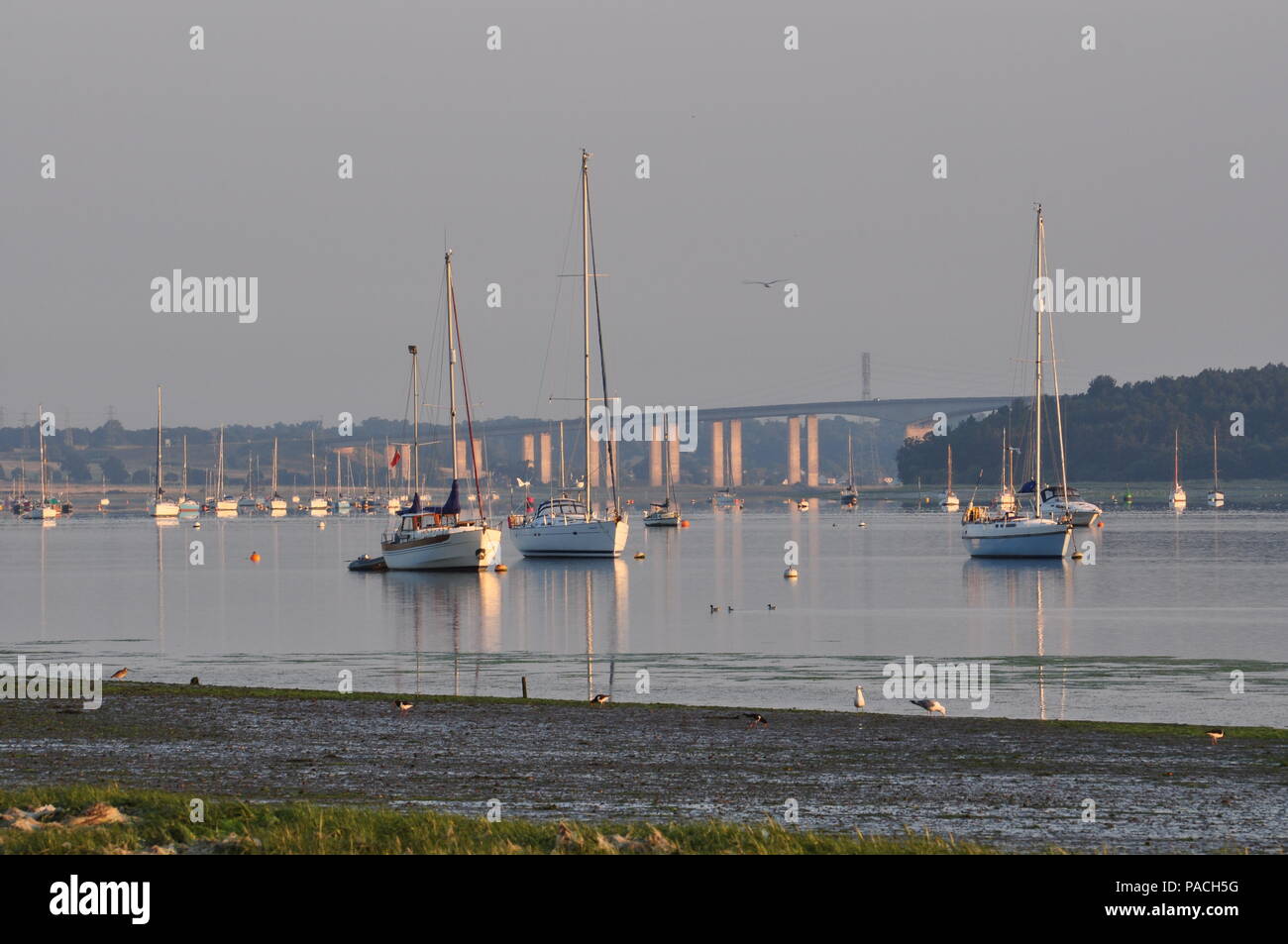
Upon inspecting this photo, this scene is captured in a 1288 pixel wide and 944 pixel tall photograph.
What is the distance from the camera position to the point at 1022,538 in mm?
87500

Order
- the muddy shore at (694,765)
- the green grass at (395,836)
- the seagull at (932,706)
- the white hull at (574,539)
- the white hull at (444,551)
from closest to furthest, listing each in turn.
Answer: the green grass at (395,836) < the muddy shore at (694,765) < the seagull at (932,706) < the white hull at (444,551) < the white hull at (574,539)

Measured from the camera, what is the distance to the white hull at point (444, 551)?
7950cm

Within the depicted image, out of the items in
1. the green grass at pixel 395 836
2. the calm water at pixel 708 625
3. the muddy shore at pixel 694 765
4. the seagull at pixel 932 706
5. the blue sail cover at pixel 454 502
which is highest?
the blue sail cover at pixel 454 502

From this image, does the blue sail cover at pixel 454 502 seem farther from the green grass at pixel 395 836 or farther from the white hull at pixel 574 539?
the green grass at pixel 395 836

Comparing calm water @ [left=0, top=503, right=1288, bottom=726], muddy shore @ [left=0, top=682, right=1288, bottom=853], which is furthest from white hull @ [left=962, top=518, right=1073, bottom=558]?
muddy shore @ [left=0, top=682, right=1288, bottom=853]

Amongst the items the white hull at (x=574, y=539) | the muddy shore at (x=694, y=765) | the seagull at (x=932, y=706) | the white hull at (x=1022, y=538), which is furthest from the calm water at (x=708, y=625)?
the muddy shore at (x=694, y=765)

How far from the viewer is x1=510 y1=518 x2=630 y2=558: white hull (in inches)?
3524

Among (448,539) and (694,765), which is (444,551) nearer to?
(448,539)

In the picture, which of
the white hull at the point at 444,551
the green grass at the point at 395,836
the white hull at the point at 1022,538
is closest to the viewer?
the green grass at the point at 395,836

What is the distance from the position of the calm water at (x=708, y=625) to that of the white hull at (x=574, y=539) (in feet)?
4.81

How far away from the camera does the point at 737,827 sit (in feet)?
41.2

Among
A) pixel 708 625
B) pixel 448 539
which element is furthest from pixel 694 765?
pixel 448 539

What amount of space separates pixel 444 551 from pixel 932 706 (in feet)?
181

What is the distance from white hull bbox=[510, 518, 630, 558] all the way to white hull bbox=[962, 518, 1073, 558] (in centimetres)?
2009
